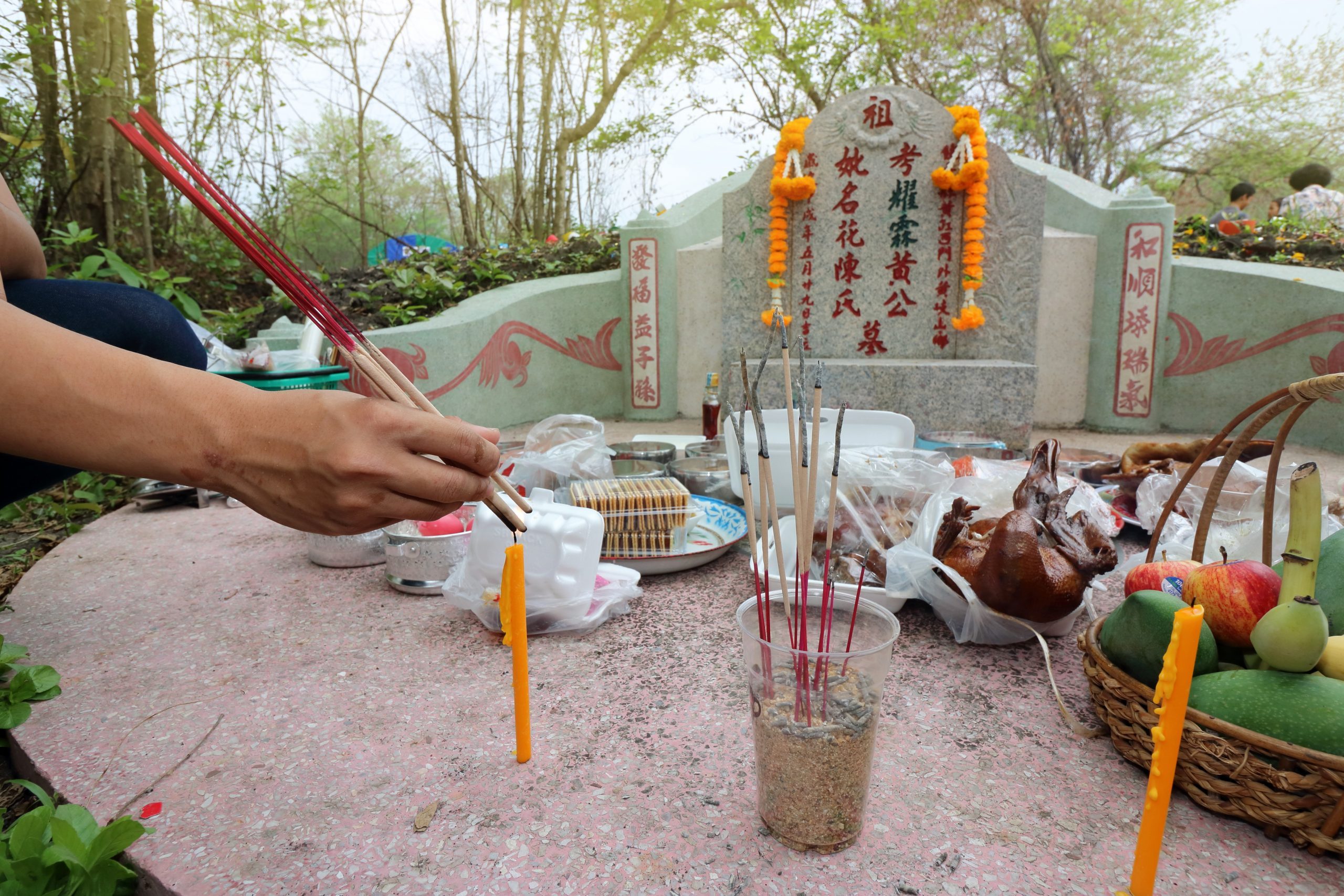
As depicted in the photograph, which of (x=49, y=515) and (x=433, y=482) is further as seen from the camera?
(x=49, y=515)

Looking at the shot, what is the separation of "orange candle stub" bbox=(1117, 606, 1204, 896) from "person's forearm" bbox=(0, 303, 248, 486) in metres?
1.05

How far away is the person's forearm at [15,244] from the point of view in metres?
1.53

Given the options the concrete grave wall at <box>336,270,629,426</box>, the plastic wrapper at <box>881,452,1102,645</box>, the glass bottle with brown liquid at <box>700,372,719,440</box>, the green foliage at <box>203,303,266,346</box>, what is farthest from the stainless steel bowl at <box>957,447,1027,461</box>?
the green foliage at <box>203,303,266,346</box>

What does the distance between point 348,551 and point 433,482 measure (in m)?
1.67

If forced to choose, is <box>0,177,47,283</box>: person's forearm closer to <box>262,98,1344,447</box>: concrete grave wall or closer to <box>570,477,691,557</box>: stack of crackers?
<box>570,477,691,557</box>: stack of crackers

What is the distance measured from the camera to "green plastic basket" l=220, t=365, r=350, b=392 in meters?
2.82

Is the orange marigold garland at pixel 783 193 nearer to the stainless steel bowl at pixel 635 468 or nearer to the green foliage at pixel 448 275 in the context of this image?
the stainless steel bowl at pixel 635 468

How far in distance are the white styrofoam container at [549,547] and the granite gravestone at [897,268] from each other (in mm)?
2787

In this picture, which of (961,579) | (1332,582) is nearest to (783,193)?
(961,579)

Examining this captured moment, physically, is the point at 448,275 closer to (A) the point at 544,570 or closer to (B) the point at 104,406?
(A) the point at 544,570

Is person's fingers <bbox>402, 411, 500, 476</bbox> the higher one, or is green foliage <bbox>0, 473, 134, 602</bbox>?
person's fingers <bbox>402, 411, 500, 476</bbox>

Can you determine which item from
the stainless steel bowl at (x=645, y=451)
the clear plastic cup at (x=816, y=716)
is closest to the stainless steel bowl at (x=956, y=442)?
the stainless steel bowl at (x=645, y=451)

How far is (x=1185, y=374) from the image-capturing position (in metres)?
4.98

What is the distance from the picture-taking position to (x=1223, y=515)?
7.27ft
